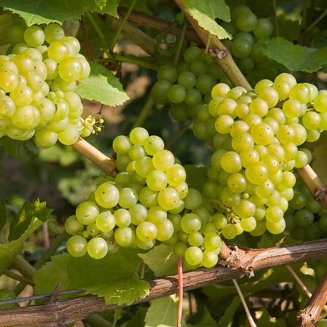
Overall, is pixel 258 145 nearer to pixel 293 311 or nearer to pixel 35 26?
pixel 35 26

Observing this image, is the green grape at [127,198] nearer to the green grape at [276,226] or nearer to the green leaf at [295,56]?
the green grape at [276,226]

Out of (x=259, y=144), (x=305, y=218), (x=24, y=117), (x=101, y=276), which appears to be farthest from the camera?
(x=305, y=218)

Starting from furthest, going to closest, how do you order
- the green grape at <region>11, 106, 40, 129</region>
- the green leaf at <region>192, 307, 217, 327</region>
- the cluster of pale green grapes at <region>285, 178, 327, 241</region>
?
the green leaf at <region>192, 307, 217, 327</region> → the cluster of pale green grapes at <region>285, 178, 327, 241</region> → the green grape at <region>11, 106, 40, 129</region>

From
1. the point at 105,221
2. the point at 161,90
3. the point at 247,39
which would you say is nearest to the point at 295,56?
the point at 247,39

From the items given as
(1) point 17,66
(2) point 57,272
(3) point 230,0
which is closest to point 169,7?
(3) point 230,0

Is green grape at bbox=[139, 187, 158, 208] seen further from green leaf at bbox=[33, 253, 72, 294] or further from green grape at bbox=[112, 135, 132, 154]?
green leaf at bbox=[33, 253, 72, 294]

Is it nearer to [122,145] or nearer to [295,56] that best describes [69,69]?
[122,145]

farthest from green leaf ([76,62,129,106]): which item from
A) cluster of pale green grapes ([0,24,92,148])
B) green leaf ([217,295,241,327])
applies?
green leaf ([217,295,241,327])
